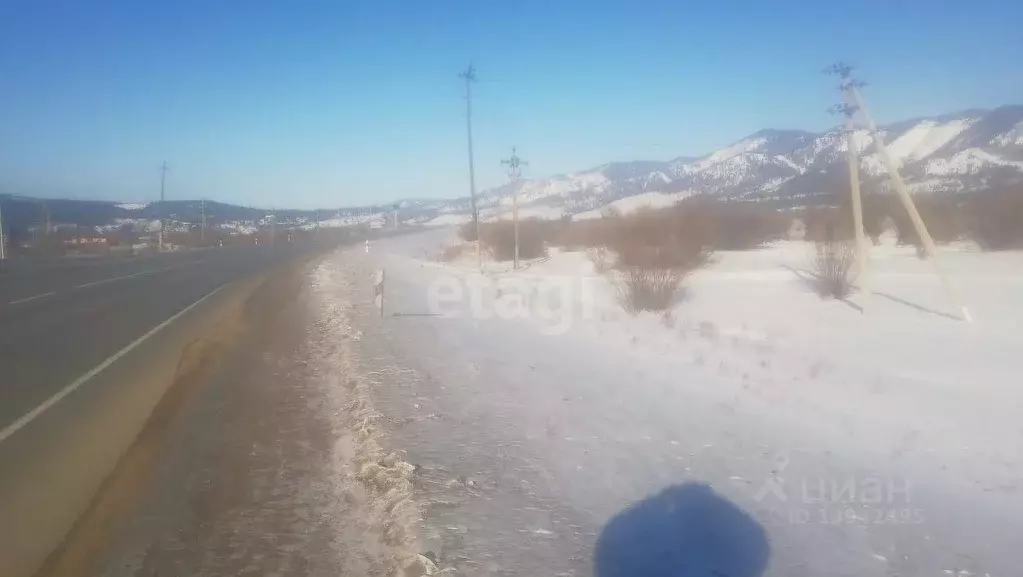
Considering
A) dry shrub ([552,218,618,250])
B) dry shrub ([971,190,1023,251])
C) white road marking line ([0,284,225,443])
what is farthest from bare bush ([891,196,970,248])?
white road marking line ([0,284,225,443])

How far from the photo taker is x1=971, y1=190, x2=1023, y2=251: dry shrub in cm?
3894

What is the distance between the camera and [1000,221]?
3959 centimetres

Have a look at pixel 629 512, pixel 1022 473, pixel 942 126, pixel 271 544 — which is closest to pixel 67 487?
pixel 271 544

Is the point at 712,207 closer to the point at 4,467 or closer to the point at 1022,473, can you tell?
the point at 1022,473

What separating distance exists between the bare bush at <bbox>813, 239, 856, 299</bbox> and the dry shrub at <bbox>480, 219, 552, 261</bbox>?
2482 cm

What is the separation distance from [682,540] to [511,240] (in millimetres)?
43687

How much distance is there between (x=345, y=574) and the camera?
177 inches

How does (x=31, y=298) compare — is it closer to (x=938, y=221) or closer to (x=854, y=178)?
(x=854, y=178)

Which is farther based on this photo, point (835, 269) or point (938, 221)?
point (938, 221)

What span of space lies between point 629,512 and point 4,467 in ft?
18.4

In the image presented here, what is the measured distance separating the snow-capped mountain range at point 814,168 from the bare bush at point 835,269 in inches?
149

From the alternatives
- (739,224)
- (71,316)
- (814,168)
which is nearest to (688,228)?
(739,224)
